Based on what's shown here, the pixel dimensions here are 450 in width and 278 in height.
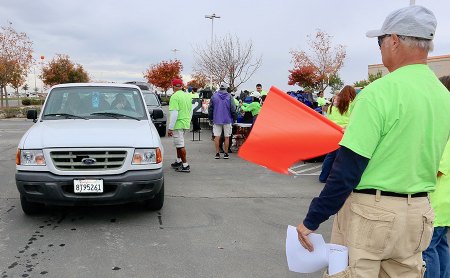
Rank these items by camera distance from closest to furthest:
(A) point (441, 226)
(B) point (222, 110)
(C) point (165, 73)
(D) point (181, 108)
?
(A) point (441, 226), (D) point (181, 108), (B) point (222, 110), (C) point (165, 73)

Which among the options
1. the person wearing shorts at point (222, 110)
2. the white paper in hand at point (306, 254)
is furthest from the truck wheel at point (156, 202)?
the person wearing shorts at point (222, 110)

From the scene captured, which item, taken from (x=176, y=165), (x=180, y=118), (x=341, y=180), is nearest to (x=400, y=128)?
(x=341, y=180)

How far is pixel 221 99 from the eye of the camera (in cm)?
1072

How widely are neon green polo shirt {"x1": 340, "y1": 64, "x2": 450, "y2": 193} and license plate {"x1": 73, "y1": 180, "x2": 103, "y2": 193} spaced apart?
12.5ft

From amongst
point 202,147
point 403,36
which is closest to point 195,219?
point 403,36

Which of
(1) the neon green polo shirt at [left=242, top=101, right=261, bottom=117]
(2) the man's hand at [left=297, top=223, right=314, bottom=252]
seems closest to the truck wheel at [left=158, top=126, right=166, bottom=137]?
(1) the neon green polo shirt at [left=242, top=101, right=261, bottom=117]

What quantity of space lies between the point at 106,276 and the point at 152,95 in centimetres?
1441

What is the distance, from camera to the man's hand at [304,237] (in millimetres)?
2172

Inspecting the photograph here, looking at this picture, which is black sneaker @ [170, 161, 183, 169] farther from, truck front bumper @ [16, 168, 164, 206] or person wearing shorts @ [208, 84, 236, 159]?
truck front bumper @ [16, 168, 164, 206]

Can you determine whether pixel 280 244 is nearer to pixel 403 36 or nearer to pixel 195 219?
pixel 195 219

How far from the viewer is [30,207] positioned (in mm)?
5633

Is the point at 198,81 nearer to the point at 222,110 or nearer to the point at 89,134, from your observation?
the point at 222,110

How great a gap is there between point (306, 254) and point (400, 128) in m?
0.83

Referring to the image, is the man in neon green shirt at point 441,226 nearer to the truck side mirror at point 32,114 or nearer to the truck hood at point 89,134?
the truck hood at point 89,134
